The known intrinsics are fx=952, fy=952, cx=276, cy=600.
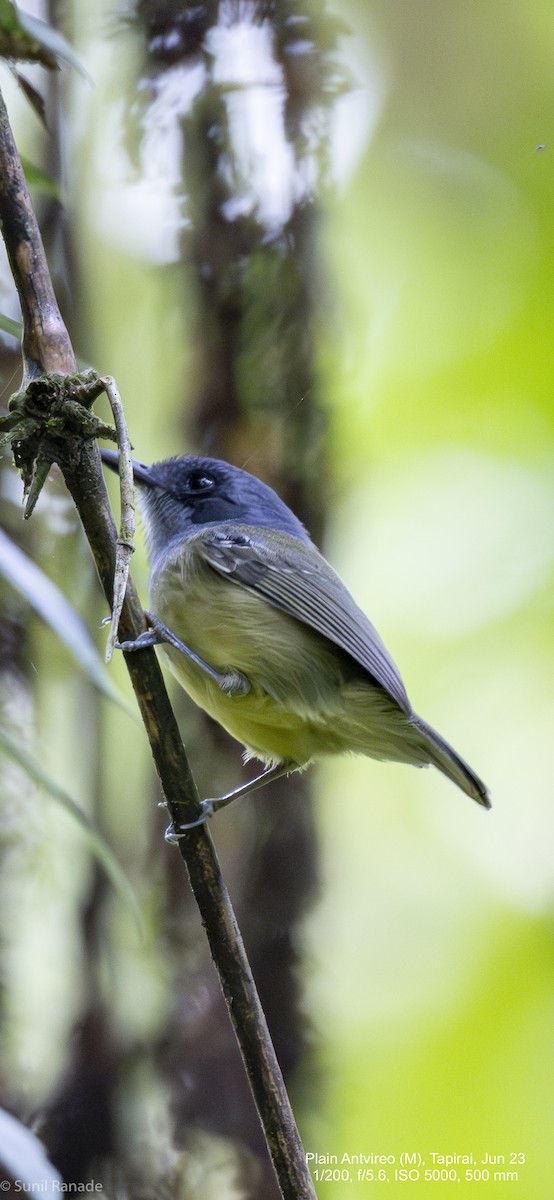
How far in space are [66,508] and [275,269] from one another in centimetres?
73

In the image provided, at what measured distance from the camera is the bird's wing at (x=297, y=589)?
1.45 metres

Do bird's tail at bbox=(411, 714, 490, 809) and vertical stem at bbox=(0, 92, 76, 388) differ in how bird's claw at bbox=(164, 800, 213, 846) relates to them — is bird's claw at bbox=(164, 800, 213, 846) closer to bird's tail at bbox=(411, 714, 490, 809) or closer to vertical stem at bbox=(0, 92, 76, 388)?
bird's tail at bbox=(411, 714, 490, 809)

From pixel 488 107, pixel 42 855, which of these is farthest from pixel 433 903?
pixel 488 107

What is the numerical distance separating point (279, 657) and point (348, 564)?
62 centimetres

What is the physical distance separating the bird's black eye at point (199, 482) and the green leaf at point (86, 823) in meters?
0.53

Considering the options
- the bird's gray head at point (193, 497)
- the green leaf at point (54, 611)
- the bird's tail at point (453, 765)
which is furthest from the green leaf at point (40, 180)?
the bird's tail at point (453, 765)

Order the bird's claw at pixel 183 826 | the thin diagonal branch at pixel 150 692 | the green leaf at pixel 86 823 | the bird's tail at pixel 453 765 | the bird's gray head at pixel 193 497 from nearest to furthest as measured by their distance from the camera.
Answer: the thin diagonal branch at pixel 150 692
the bird's claw at pixel 183 826
the bird's tail at pixel 453 765
the green leaf at pixel 86 823
the bird's gray head at pixel 193 497

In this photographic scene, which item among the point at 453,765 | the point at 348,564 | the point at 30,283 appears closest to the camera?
the point at 30,283

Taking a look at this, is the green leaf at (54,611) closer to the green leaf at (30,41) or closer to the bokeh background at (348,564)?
the bokeh background at (348,564)

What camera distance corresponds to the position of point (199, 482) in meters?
1.67

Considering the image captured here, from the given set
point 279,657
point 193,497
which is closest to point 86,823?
point 279,657

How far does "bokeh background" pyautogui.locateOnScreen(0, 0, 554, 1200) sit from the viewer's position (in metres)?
1.81

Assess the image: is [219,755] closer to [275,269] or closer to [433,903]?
[433,903]

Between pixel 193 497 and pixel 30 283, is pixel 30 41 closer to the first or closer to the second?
pixel 193 497
